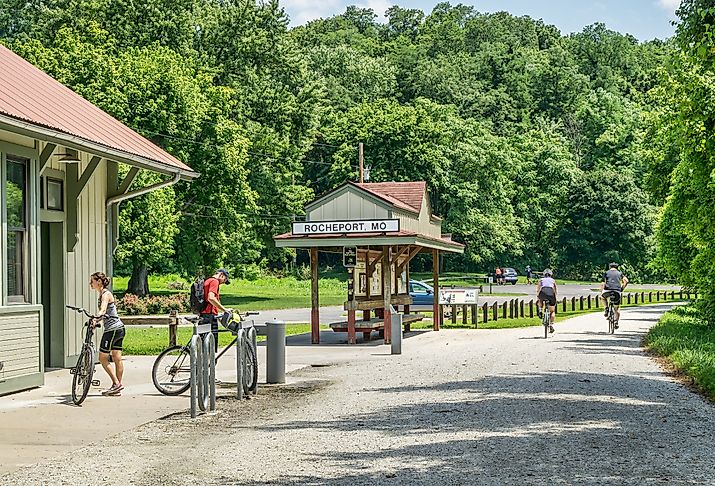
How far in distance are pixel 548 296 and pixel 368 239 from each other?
5.89 m

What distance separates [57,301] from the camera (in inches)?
742

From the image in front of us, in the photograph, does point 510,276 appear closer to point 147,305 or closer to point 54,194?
point 147,305

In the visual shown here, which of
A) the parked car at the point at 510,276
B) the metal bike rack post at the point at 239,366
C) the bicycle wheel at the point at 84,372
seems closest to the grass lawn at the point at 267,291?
the parked car at the point at 510,276

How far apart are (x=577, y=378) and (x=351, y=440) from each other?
7.26m

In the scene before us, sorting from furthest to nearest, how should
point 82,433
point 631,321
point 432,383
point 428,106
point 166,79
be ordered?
point 428,106
point 166,79
point 631,321
point 432,383
point 82,433

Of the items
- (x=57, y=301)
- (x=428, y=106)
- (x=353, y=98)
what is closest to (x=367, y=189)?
(x=57, y=301)

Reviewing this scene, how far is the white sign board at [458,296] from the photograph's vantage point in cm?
3844

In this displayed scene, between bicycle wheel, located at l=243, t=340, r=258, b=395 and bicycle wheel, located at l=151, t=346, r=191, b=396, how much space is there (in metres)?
0.81

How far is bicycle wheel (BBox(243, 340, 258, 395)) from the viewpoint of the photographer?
15.4 m

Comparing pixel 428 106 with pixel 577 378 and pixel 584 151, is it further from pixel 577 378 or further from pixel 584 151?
pixel 577 378

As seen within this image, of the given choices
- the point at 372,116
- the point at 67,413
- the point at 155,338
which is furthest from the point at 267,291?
the point at 67,413

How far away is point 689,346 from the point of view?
72.3ft

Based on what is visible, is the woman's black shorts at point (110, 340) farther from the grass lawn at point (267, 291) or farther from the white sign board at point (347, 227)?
the grass lawn at point (267, 291)

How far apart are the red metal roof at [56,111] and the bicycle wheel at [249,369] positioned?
4026 mm
